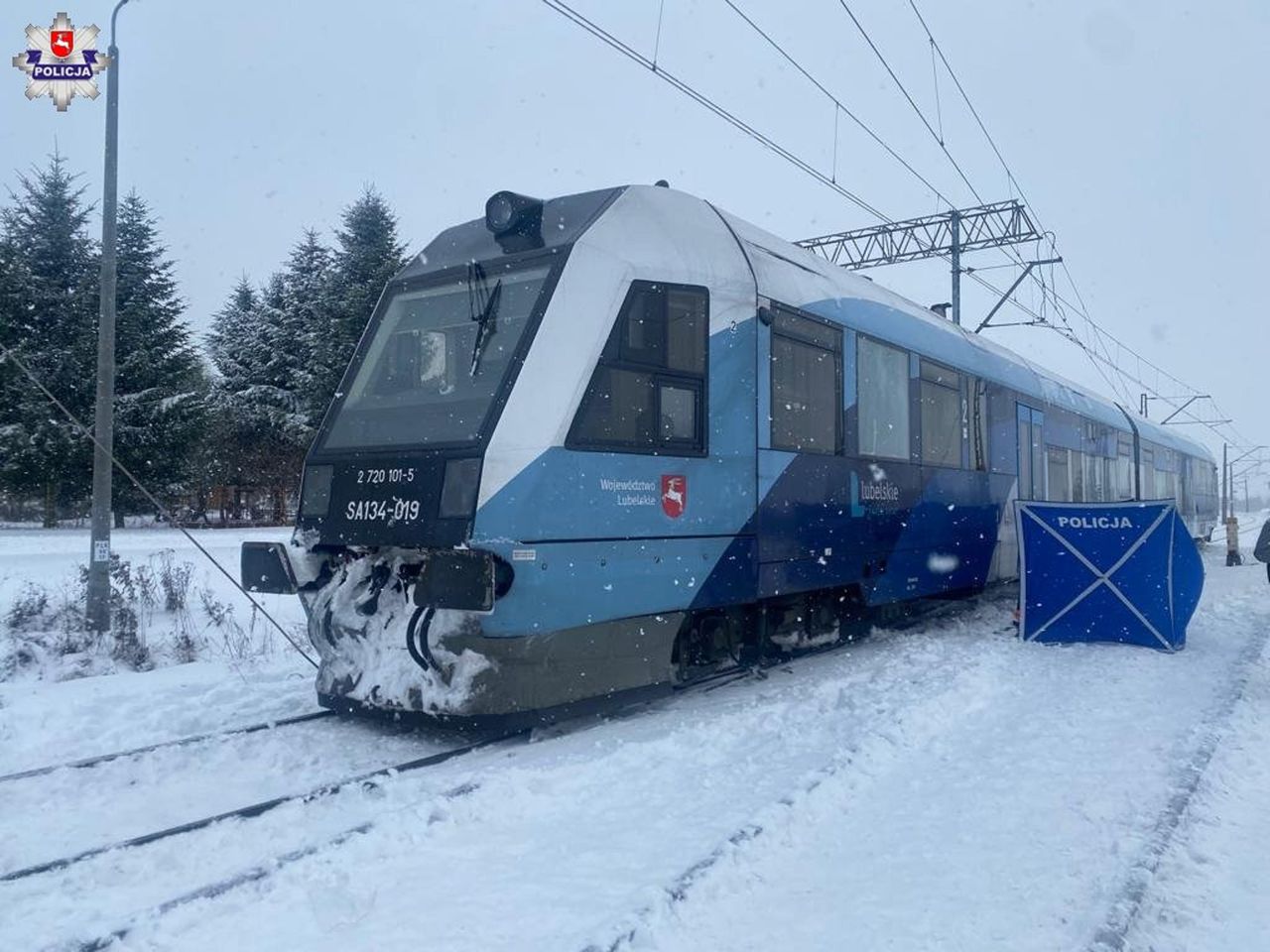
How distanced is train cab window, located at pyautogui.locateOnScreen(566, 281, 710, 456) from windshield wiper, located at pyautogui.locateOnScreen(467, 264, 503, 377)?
0.74 metres

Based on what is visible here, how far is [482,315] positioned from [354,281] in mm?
26963

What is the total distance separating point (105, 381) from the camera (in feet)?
31.4

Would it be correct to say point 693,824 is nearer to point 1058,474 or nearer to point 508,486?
point 508,486

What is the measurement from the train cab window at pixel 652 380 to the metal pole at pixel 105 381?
5273mm

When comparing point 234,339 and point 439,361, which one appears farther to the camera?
point 234,339

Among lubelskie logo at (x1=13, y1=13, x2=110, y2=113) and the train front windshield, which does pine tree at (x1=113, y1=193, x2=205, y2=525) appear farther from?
the train front windshield

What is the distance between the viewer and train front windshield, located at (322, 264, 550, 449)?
19.5ft

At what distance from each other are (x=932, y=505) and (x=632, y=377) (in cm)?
498

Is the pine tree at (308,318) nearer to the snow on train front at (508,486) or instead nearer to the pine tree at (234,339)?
the pine tree at (234,339)

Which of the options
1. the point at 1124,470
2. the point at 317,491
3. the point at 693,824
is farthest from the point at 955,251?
the point at 693,824

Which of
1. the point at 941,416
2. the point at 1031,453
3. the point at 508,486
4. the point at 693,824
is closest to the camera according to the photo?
the point at 693,824

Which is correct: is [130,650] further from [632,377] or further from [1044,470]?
[1044,470]

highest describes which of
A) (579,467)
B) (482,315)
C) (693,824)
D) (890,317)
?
(890,317)

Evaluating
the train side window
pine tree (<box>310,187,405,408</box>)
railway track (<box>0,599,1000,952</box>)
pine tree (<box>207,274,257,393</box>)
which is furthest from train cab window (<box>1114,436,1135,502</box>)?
pine tree (<box>207,274,257,393</box>)
